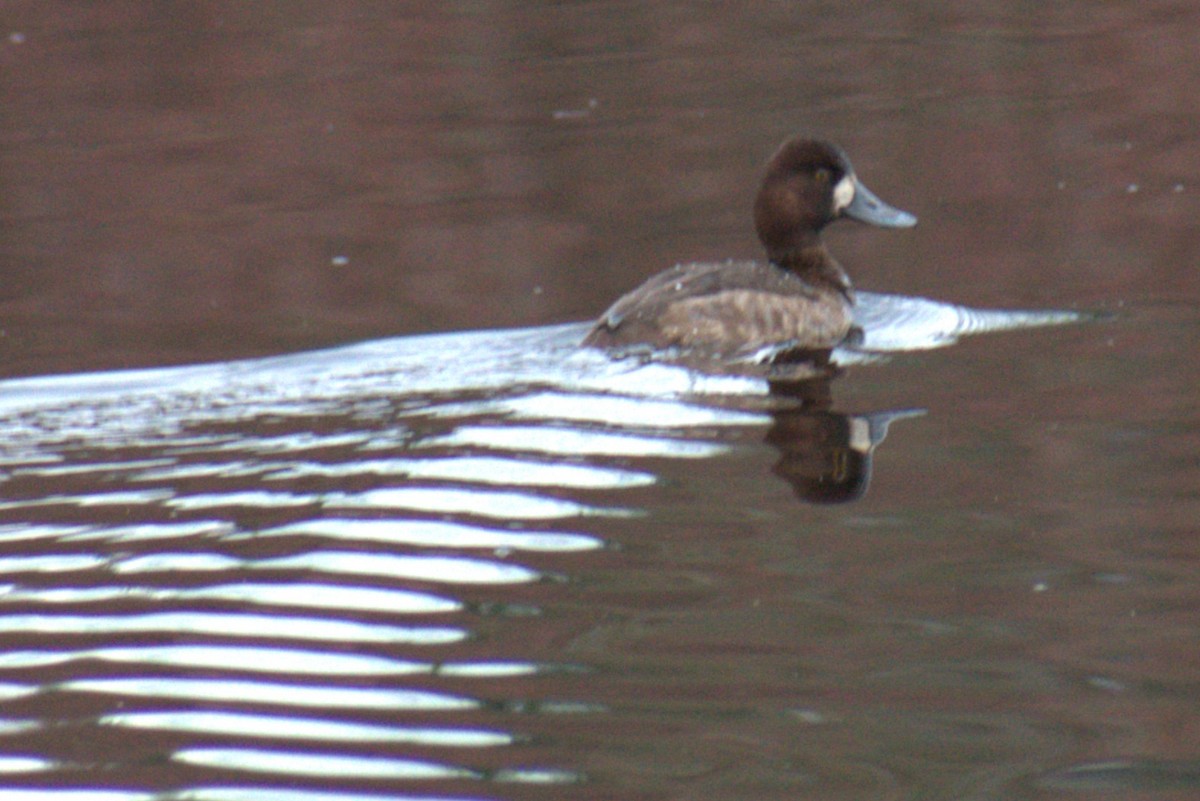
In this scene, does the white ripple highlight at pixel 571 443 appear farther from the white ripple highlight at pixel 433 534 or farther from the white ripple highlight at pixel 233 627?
the white ripple highlight at pixel 233 627

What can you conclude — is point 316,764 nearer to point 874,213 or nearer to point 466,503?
point 466,503

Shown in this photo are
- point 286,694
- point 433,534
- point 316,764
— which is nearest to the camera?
point 316,764

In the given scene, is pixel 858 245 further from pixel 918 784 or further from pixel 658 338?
pixel 918 784

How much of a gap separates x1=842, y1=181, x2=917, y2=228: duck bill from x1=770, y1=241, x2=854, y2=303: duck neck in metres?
0.27

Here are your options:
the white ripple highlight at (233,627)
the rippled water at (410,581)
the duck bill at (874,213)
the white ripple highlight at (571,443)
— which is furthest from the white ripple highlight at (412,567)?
the duck bill at (874,213)

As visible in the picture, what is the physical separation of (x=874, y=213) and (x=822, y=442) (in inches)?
114

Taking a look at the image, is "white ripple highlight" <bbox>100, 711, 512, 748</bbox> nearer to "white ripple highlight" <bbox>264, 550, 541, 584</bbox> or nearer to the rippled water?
the rippled water

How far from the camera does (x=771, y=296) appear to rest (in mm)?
7855

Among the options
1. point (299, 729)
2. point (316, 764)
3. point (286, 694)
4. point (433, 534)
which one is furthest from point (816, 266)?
point (316, 764)

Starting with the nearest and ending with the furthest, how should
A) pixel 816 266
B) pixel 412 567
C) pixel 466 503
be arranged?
pixel 412 567 → pixel 466 503 → pixel 816 266

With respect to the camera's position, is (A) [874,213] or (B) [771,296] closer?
(B) [771,296]

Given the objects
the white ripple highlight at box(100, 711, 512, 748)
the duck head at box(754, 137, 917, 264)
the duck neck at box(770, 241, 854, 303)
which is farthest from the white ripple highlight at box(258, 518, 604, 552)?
the duck head at box(754, 137, 917, 264)

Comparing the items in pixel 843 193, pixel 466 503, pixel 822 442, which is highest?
pixel 843 193

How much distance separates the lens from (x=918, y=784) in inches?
152
